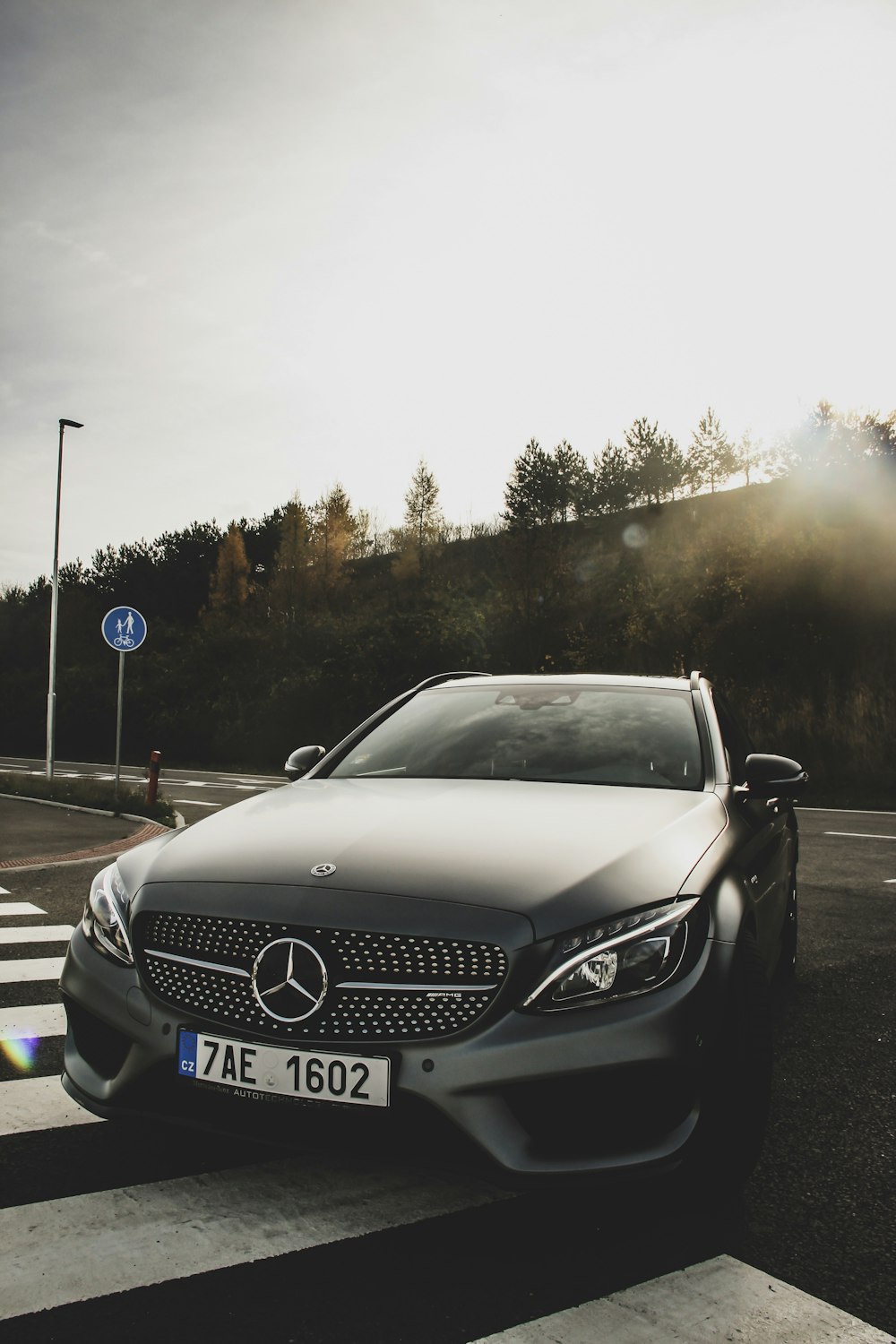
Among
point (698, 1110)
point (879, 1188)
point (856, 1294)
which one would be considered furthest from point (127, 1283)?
point (879, 1188)

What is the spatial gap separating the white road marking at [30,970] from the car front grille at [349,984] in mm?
3239

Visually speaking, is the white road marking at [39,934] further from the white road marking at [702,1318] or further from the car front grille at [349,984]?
the white road marking at [702,1318]

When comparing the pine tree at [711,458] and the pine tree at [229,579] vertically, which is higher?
the pine tree at [711,458]

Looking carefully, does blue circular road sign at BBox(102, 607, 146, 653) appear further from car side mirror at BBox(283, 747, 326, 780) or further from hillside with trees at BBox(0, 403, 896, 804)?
hillside with trees at BBox(0, 403, 896, 804)

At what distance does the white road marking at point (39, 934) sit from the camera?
659 centimetres

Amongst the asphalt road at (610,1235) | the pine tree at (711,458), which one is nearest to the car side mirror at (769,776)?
the asphalt road at (610,1235)

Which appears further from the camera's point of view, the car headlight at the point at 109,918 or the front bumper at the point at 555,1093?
the car headlight at the point at 109,918

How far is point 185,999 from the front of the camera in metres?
2.71

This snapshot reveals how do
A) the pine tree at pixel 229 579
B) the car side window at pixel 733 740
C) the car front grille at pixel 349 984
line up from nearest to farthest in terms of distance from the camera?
the car front grille at pixel 349 984
the car side window at pixel 733 740
the pine tree at pixel 229 579

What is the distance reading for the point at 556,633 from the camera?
32.3 metres

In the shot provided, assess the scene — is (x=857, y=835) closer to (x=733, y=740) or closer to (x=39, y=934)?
(x=733, y=740)

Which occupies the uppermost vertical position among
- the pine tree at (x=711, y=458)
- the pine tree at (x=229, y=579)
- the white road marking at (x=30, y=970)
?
the pine tree at (x=711, y=458)

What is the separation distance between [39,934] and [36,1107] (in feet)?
11.0

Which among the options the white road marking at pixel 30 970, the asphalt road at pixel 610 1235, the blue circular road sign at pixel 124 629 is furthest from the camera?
the blue circular road sign at pixel 124 629
